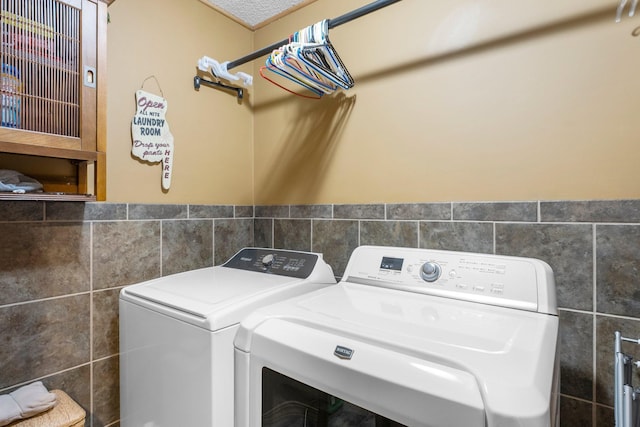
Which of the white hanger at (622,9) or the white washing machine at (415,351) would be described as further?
the white hanger at (622,9)

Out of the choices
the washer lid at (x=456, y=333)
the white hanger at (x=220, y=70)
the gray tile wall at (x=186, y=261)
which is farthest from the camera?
the white hanger at (x=220, y=70)

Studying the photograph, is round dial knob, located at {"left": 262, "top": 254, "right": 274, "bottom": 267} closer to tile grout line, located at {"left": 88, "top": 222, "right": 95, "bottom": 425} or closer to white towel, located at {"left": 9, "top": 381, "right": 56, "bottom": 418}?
tile grout line, located at {"left": 88, "top": 222, "right": 95, "bottom": 425}

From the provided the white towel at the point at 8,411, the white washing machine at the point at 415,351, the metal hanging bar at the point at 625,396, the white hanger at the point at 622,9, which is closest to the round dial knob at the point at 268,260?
the white washing machine at the point at 415,351

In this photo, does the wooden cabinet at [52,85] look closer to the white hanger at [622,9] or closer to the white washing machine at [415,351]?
the white washing machine at [415,351]

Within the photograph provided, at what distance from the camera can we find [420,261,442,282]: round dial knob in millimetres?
1160

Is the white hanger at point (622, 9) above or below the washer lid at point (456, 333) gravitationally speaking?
above

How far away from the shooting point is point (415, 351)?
0.69 metres

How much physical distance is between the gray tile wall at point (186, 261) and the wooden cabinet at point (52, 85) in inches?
10.5

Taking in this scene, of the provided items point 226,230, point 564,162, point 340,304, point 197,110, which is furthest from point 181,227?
point 564,162

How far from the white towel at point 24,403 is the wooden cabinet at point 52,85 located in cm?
66

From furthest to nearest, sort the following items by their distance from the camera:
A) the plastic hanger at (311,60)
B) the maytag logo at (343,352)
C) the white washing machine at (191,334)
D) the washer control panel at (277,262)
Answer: the washer control panel at (277,262) < the plastic hanger at (311,60) < the white washing machine at (191,334) < the maytag logo at (343,352)

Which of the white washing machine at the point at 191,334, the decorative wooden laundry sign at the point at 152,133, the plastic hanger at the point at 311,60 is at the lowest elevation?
the white washing machine at the point at 191,334

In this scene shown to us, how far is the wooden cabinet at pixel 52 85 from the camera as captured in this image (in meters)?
1.00

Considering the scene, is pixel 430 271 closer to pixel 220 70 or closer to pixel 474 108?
pixel 474 108
